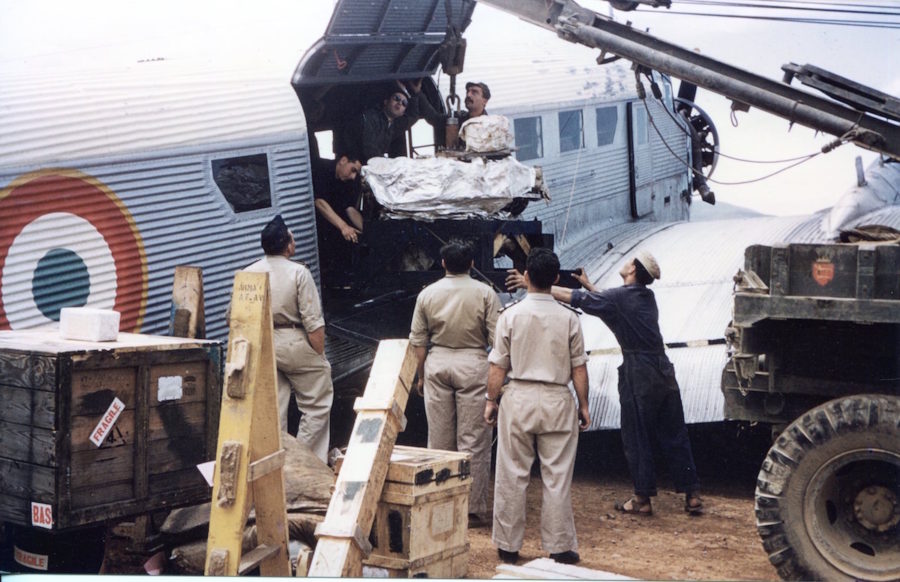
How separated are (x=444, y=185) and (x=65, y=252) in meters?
2.81

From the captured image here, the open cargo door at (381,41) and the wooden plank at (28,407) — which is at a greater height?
the open cargo door at (381,41)

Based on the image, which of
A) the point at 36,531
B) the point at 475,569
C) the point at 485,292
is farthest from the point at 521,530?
the point at 36,531

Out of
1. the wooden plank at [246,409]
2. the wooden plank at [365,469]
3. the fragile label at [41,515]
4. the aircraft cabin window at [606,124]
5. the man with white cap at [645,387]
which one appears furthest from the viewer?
the aircraft cabin window at [606,124]

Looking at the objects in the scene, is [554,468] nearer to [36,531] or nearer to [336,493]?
[336,493]

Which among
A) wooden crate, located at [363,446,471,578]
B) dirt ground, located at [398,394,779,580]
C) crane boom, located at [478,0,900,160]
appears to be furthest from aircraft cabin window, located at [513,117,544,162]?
wooden crate, located at [363,446,471,578]

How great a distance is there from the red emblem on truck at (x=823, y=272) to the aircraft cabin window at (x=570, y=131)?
19.8 ft

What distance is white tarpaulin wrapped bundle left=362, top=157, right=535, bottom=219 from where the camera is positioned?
26.3 ft

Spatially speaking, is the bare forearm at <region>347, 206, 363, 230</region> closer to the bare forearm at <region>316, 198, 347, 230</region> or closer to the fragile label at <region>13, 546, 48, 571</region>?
the bare forearm at <region>316, 198, 347, 230</region>

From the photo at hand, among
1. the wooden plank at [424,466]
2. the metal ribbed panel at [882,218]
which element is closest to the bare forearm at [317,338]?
the wooden plank at [424,466]

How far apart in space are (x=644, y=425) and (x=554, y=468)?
59.1 inches

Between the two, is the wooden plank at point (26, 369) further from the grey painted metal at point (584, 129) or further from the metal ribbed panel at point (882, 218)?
the metal ribbed panel at point (882, 218)

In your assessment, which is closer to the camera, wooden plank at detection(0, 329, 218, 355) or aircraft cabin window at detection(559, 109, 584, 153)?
wooden plank at detection(0, 329, 218, 355)

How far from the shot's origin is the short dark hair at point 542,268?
602 cm

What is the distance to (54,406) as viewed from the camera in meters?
5.01
